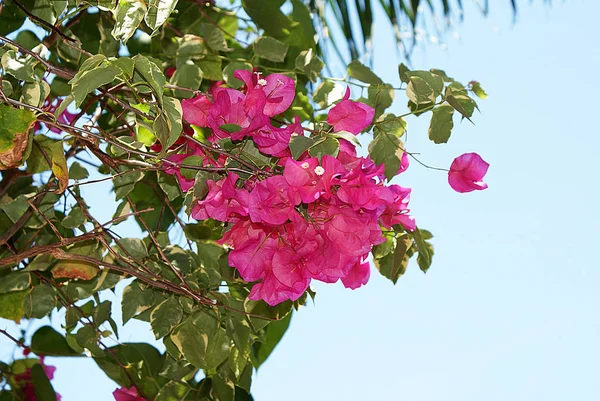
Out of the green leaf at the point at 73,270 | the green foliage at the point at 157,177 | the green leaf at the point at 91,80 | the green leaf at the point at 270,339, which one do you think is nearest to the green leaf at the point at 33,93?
the green foliage at the point at 157,177

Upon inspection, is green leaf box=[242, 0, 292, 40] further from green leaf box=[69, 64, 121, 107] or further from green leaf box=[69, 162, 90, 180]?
green leaf box=[69, 64, 121, 107]

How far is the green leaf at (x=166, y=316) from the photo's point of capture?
2.47 feet

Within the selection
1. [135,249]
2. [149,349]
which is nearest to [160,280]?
[135,249]

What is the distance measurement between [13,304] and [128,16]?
0.42m

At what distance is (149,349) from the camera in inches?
35.9

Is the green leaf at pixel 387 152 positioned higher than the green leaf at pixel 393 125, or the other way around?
the green leaf at pixel 393 125

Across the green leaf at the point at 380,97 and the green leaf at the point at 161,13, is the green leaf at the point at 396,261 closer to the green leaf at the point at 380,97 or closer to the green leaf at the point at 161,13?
the green leaf at the point at 380,97

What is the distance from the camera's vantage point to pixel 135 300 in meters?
0.76

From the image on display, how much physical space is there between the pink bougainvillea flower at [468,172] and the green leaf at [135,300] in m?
0.32

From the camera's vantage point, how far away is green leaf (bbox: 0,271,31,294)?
0.77m

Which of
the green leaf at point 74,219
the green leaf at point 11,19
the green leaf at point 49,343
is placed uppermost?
the green leaf at point 11,19

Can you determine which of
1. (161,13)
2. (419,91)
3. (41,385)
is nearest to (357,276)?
(419,91)

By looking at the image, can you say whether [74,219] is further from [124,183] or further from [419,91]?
[419,91]

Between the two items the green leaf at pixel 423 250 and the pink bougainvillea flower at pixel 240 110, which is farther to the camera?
the green leaf at pixel 423 250
